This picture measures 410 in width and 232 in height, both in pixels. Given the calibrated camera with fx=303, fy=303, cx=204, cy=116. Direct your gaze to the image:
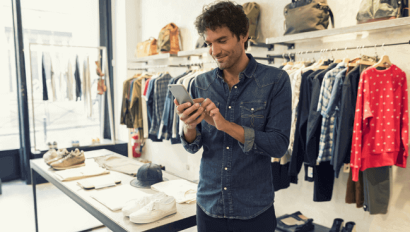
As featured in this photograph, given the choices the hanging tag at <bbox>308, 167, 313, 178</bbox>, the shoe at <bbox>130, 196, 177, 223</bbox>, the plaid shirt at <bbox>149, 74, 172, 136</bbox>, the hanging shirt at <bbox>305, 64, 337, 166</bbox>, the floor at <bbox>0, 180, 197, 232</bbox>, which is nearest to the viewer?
the shoe at <bbox>130, 196, 177, 223</bbox>

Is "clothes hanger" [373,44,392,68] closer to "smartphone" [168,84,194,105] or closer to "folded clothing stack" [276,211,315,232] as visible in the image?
"folded clothing stack" [276,211,315,232]

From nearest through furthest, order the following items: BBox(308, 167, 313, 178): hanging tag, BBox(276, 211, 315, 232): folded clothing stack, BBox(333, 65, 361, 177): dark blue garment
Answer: BBox(333, 65, 361, 177): dark blue garment
BBox(308, 167, 313, 178): hanging tag
BBox(276, 211, 315, 232): folded clothing stack

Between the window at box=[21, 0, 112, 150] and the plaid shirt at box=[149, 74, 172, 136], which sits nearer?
the plaid shirt at box=[149, 74, 172, 136]

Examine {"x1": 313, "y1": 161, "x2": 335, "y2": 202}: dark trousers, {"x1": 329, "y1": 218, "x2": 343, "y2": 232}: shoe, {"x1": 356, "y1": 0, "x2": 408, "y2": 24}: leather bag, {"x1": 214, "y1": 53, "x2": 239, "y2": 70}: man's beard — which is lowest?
A: {"x1": 329, "y1": 218, "x2": 343, "y2": 232}: shoe

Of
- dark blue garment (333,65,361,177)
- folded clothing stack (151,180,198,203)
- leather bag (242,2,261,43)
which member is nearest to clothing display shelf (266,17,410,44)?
dark blue garment (333,65,361,177)

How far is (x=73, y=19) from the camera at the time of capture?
4.91 metres

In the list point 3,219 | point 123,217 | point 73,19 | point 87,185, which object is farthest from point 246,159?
point 73,19

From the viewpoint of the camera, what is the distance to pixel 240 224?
1038 millimetres

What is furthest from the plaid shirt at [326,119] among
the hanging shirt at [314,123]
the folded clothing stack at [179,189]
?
the folded clothing stack at [179,189]

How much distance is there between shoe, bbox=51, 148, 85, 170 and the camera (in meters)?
2.30

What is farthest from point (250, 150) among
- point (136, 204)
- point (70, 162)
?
point (70, 162)

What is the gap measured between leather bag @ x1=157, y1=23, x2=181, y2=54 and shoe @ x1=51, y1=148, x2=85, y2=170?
2072mm

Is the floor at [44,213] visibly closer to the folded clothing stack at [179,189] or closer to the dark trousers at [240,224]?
the folded clothing stack at [179,189]

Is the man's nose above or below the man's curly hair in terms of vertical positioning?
below
